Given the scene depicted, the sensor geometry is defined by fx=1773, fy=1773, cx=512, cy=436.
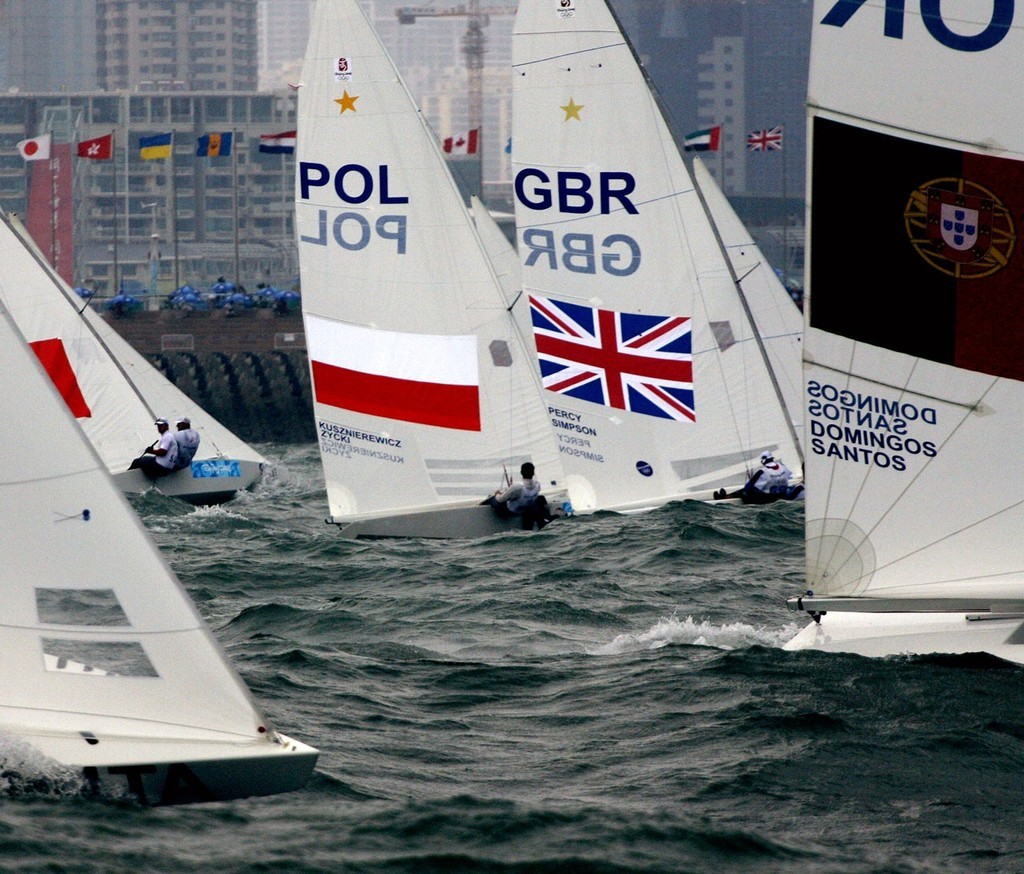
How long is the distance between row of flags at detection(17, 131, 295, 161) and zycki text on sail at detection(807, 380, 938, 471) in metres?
28.9

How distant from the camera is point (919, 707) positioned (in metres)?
8.62

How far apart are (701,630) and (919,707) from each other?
2.42 meters

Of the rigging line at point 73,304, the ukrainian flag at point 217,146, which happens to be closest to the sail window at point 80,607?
the rigging line at point 73,304

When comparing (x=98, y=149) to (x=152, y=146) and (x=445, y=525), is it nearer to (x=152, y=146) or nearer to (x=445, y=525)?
(x=152, y=146)

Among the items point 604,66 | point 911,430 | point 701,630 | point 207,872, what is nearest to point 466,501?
point 604,66

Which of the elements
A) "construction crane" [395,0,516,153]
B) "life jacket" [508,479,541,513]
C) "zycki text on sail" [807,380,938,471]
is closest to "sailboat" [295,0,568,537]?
"life jacket" [508,479,541,513]

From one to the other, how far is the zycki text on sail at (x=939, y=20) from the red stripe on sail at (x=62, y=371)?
1519 cm

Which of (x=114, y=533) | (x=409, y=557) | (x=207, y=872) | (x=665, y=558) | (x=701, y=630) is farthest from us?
(x=409, y=557)

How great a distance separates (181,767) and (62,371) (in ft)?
53.2

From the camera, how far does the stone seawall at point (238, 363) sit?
1828 inches

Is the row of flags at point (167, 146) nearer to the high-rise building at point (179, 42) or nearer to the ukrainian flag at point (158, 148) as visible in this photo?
the ukrainian flag at point (158, 148)

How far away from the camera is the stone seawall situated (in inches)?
1828

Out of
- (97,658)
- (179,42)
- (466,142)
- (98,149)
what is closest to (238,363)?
(98,149)

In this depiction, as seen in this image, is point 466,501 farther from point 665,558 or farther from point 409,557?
point 665,558
